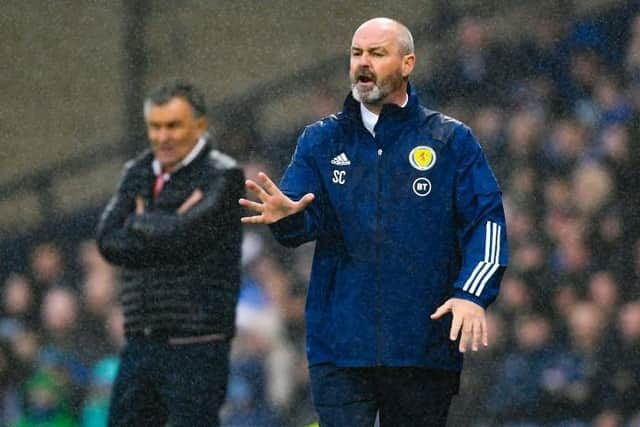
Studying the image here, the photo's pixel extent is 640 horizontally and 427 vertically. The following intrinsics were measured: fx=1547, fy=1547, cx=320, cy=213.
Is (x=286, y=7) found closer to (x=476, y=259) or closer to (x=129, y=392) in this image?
(x=129, y=392)

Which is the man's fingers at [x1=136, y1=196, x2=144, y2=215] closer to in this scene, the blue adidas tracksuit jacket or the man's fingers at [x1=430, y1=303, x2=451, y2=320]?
the blue adidas tracksuit jacket


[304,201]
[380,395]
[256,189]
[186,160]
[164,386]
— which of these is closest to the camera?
[256,189]

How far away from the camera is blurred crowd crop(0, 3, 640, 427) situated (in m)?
6.66

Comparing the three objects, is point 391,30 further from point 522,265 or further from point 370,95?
point 522,265

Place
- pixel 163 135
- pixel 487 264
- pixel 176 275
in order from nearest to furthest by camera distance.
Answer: pixel 487 264 → pixel 176 275 → pixel 163 135

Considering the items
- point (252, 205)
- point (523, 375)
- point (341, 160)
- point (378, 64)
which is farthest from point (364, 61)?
point (523, 375)

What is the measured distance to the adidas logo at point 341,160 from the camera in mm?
4219

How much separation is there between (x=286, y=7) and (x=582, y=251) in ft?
5.49

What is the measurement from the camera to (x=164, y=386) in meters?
5.33

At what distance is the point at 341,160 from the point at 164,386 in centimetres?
146

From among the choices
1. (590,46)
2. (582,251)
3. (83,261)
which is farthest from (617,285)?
(83,261)

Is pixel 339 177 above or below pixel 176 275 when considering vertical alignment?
above

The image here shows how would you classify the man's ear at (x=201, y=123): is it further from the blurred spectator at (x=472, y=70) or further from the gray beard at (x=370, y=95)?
the gray beard at (x=370, y=95)

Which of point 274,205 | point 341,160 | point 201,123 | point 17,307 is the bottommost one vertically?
point 17,307
